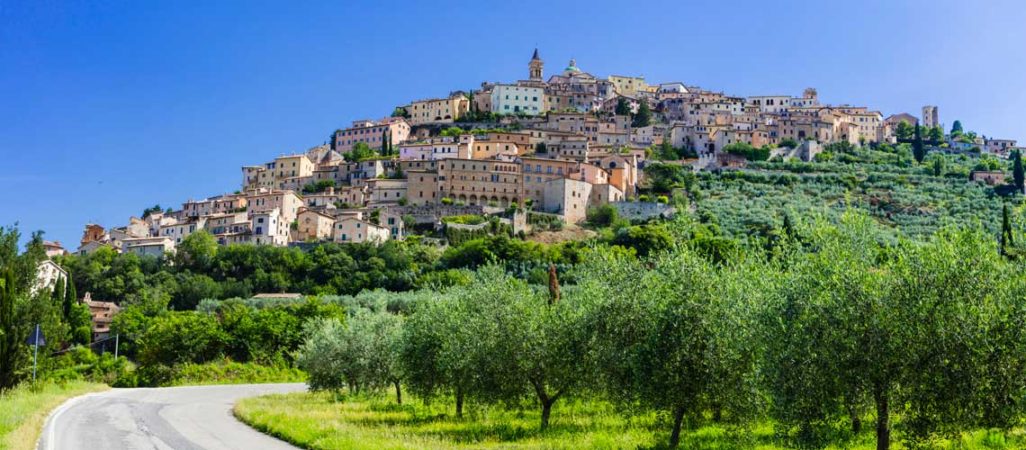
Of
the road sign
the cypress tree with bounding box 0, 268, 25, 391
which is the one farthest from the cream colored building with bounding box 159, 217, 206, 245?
the cypress tree with bounding box 0, 268, 25, 391

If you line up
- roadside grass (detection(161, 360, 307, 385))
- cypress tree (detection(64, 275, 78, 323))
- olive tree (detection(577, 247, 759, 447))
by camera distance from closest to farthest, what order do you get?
olive tree (detection(577, 247, 759, 447)), roadside grass (detection(161, 360, 307, 385)), cypress tree (detection(64, 275, 78, 323))

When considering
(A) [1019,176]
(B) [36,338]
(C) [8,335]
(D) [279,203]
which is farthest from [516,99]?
(C) [8,335]

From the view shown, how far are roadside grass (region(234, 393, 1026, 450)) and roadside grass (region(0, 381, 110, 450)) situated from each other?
18.5 ft

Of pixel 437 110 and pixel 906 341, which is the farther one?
pixel 437 110

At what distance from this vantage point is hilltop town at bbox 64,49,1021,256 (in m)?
104

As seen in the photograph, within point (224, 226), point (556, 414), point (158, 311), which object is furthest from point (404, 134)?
point (556, 414)

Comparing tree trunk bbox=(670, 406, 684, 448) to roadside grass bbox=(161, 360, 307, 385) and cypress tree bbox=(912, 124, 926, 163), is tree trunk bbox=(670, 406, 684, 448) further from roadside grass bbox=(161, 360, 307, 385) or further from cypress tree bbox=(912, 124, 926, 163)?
cypress tree bbox=(912, 124, 926, 163)

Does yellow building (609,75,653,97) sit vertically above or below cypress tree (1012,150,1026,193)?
above

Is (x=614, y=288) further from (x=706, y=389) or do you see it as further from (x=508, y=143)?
(x=508, y=143)

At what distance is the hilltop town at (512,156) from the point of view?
340 feet

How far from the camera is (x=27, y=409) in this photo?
1000 inches

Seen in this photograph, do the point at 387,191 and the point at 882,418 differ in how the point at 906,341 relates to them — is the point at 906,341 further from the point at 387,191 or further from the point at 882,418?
the point at 387,191

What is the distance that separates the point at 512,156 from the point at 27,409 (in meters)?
94.9

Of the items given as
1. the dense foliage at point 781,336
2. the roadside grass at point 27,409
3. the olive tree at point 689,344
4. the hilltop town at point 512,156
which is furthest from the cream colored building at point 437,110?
the olive tree at point 689,344
